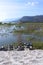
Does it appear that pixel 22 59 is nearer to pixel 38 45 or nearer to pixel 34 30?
pixel 38 45

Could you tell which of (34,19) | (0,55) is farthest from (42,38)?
(0,55)

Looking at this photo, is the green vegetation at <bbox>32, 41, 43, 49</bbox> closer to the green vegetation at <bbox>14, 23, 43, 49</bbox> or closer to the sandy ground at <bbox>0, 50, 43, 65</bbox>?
Result: the green vegetation at <bbox>14, 23, 43, 49</bbox>

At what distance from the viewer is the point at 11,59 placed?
14.4ft

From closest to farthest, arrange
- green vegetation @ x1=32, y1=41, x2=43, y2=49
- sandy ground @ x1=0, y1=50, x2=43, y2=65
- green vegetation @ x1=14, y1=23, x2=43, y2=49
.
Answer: sandy ground @ x1=0, y1=50, x2=43, y2=65, green vegetation @ x1=32, y1=41, x2=43, y2=49, green vegetation @ x1=14, y1=23, x2=43, y2=49

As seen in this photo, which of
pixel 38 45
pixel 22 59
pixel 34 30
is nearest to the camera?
pixel 22 59

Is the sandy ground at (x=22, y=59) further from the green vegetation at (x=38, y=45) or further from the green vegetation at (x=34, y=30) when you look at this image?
the green vegetation at (x=34, y=30)

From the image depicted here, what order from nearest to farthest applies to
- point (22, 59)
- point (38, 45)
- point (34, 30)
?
point (22, 59)
point (38, 45)
point (34, 30)

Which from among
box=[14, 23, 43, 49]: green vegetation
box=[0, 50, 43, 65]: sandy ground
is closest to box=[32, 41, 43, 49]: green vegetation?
box=[14, 23, 43, 49]: green vegetation

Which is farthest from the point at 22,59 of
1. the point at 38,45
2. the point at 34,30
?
the point at 34,30

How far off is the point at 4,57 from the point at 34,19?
280 inches

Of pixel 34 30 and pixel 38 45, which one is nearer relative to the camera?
pixel 38 45

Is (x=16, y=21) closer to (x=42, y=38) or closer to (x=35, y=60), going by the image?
(x=42, y=38)

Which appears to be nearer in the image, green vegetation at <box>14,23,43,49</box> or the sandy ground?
the sandy ground

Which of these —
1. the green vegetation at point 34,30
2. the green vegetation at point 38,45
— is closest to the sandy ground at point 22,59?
the green vegetation at point 38,45
